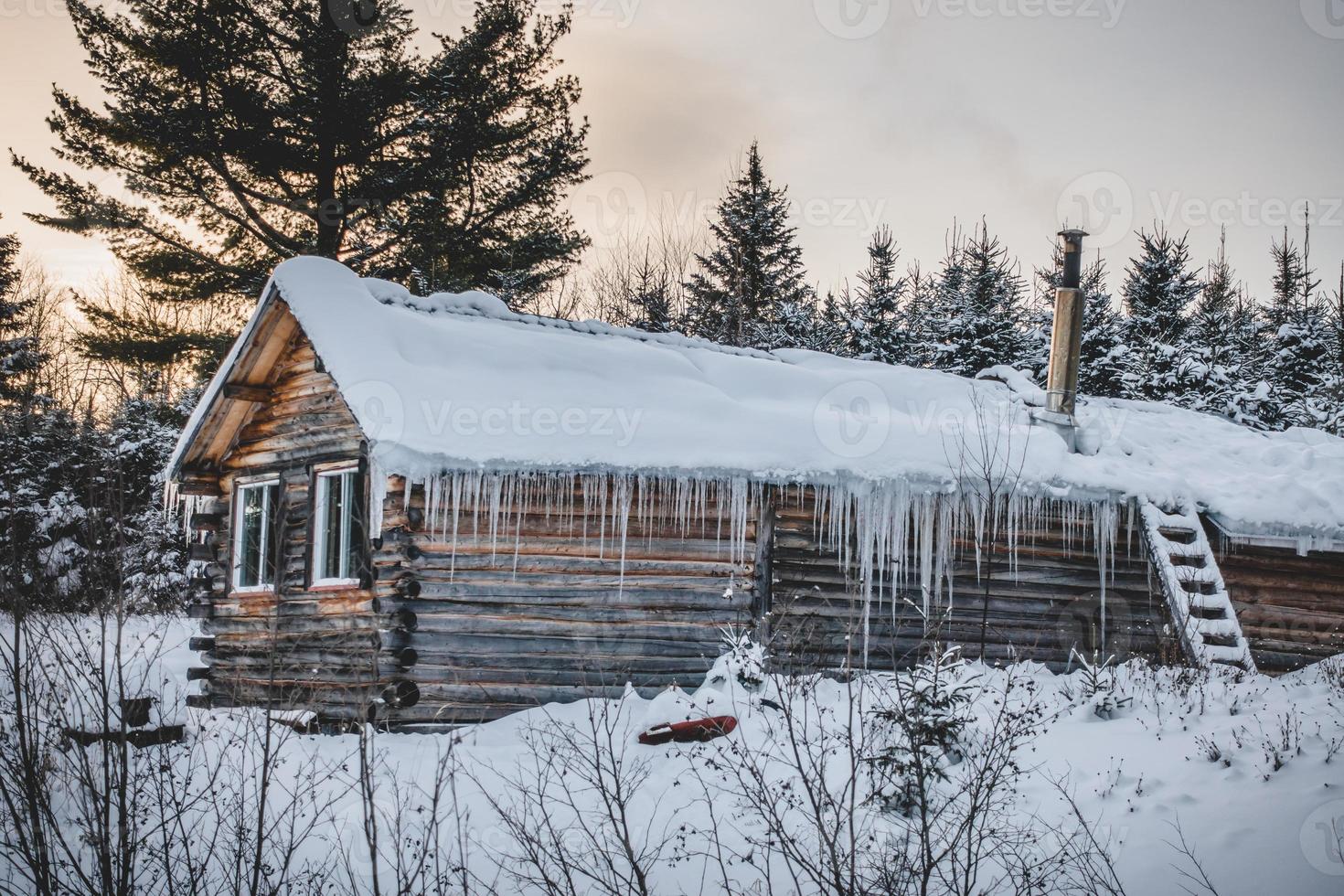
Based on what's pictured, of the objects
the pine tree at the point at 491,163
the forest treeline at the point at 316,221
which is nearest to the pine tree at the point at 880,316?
the forest treeline at the point at 316,221

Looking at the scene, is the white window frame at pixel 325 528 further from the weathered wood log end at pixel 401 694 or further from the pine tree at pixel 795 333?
the pine tree at pixel 795 333

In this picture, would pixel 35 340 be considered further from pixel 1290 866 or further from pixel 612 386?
pixel 1290 866

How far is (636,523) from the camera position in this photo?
28.2 ft

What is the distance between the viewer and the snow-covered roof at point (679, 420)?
810cm

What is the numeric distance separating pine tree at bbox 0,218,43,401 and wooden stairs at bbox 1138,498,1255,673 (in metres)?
22.3

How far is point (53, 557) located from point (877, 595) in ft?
54.5

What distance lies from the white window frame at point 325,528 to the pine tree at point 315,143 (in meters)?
7.59

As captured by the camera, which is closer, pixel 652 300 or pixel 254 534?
pixel 254 534

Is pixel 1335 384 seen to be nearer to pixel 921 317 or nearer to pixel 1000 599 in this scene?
pixel 921 317

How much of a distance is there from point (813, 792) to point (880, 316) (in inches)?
740

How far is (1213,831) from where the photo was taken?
4.46 meters

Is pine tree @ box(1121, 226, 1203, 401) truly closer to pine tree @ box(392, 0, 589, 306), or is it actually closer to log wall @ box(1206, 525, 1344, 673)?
log wall @ box(1206, 525, 1344, 673)

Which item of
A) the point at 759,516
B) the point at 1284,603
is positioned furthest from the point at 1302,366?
the point at 759,516

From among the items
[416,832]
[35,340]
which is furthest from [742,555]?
[35,340]
